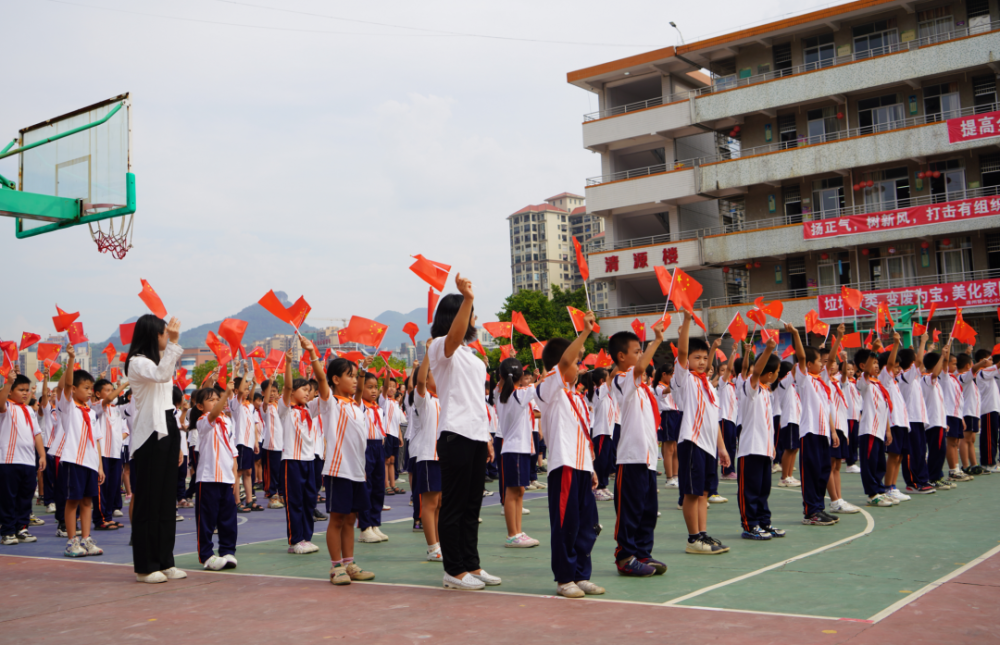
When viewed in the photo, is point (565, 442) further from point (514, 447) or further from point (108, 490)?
point (108, 490)

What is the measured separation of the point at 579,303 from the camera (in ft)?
160

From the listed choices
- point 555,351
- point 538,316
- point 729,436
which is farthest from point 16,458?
point 538,316

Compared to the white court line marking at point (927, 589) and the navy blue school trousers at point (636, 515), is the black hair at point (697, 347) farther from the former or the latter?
the white court line marking at point (927, 589)

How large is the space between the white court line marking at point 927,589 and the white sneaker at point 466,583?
8.32 feet

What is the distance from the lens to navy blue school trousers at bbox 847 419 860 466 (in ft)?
39.7

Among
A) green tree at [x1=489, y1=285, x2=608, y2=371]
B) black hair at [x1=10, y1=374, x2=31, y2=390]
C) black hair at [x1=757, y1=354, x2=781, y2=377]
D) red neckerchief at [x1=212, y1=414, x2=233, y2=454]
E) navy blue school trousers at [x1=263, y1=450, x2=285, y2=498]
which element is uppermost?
green tree at [x1=489, y1=285, x2=608, y2=371]

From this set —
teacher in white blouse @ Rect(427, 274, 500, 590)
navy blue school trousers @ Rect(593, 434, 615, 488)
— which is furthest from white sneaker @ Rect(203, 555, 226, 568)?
navy blue school trousers @ Rect(593, 434, 615, 488)

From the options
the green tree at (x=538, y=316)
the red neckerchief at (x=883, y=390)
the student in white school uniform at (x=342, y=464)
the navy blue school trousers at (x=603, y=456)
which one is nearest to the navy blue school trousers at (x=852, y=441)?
the red neckerchief at (x=883, y=390)

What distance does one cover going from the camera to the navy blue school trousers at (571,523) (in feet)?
18.1

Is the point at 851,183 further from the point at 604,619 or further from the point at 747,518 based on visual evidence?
the point at 604,619

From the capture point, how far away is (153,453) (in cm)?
661

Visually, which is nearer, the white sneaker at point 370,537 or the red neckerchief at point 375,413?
the white sneaker at point 370,537

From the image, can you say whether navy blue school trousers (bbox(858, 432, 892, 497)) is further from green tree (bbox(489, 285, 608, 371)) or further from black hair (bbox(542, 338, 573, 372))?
green tree (bbox(489, 285, 608, 371))

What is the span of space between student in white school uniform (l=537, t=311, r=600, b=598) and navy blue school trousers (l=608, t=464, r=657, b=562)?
521mm
